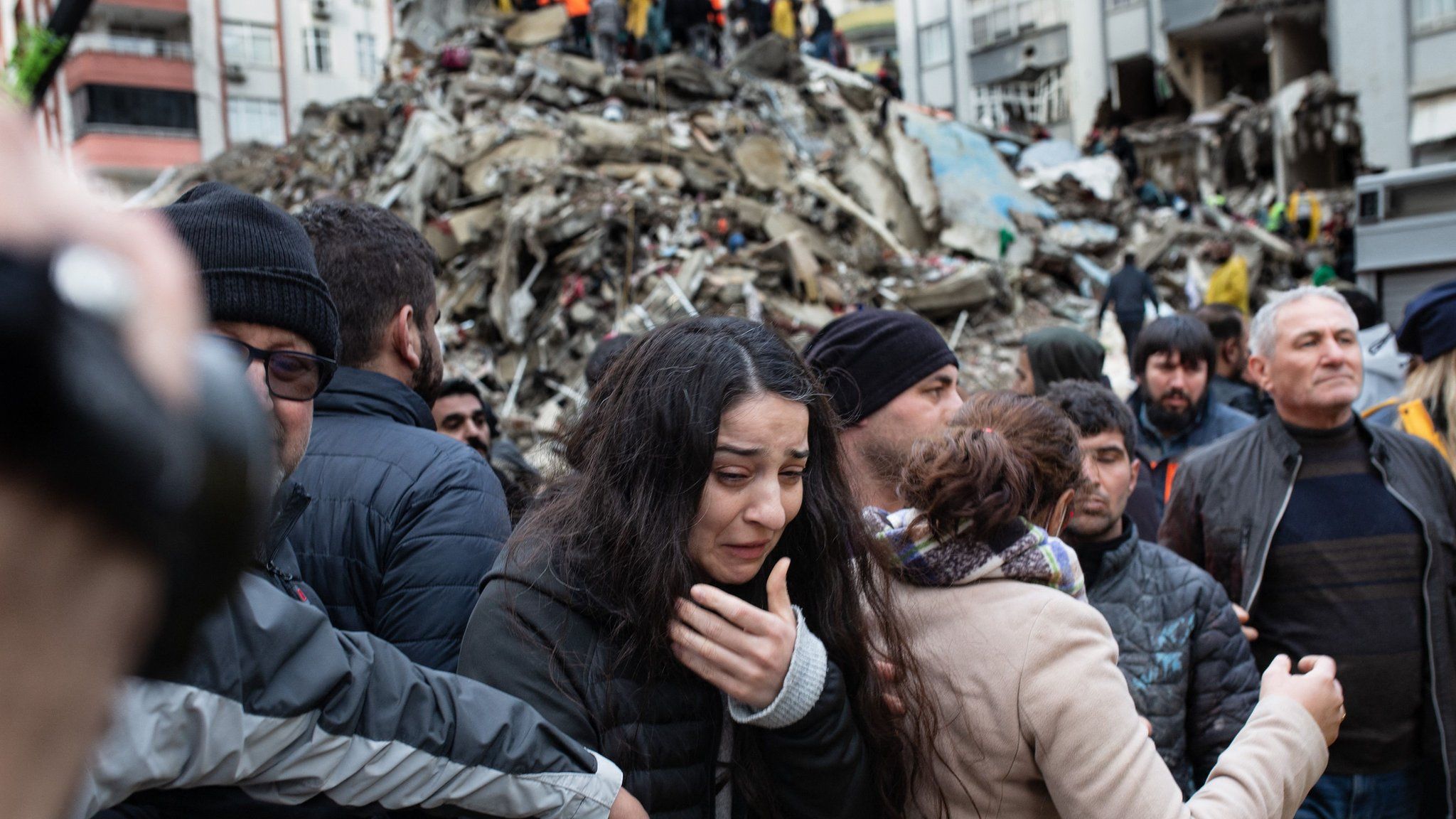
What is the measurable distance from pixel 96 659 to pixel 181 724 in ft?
2.33

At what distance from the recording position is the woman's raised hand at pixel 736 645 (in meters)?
→ 1.56

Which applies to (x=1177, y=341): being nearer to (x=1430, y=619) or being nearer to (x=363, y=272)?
(x=1430, y=619)

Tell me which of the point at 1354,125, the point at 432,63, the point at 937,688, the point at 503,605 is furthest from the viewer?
the point at 1354,125

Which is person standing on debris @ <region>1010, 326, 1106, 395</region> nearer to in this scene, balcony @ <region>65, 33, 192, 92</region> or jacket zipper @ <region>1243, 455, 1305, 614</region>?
jacket zipper @ <region>1243, 455, 1305, 614</region>

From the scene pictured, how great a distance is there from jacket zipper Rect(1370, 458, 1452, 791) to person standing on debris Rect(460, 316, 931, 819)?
227cm

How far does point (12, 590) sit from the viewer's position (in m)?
0.41

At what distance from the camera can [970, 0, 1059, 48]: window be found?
104ft

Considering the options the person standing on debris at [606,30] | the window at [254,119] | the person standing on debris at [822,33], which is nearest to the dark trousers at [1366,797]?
the person standing on debris at [606,30]

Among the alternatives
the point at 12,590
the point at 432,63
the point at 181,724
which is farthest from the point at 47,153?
the point at 432,63

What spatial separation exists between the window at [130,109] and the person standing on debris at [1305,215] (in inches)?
1381

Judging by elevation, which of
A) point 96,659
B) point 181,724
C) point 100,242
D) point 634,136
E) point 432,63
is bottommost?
point 181,724

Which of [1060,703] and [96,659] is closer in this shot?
[96,659]

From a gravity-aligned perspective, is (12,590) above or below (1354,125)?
below

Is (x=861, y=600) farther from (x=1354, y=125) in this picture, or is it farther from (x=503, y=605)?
(x=1354, y=125)
